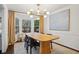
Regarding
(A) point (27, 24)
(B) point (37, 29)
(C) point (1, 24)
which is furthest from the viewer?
(C) point (1, 24)

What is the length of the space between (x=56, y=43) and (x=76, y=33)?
3.11 ft

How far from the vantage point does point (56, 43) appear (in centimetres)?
267

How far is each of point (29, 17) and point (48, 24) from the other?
49 cm

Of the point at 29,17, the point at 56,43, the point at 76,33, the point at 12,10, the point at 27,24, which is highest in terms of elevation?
the point at 12,10

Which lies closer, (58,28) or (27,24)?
(27,24)

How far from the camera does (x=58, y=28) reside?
2.66m

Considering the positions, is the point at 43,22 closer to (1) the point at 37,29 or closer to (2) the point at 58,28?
(1) the point at 37,29

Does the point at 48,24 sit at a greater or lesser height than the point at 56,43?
greater
